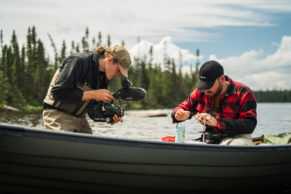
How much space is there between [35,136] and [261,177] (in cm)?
292

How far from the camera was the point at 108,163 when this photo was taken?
355 centimetres

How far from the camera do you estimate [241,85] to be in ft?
14.4

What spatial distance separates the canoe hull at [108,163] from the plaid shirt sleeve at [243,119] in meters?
0.28

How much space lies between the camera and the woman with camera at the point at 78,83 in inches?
149

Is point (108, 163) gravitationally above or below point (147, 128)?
above

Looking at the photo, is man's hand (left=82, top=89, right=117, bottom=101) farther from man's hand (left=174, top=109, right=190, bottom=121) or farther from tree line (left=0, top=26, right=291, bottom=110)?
tree line (left=0, top=26, right=291, bottom=110)

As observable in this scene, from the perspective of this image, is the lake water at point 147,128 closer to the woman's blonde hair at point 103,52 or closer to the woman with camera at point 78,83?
the woman with camera at point 78,83

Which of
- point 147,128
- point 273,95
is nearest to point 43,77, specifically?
point 147,128

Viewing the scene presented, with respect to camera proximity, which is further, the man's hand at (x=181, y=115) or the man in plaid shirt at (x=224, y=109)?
the man's hand at (x=181, y=115)

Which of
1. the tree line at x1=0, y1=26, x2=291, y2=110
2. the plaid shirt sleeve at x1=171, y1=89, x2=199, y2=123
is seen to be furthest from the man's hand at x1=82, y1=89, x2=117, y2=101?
the tree line at x1=0, y1=26, x2=291, y2=110

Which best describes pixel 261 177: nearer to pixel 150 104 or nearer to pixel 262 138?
pixel 262 138

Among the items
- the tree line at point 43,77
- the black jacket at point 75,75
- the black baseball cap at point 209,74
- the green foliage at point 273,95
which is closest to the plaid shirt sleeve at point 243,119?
the black baseball cap at point 209,74

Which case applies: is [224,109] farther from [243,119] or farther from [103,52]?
[103,52]

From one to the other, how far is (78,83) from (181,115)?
4.73 ft
